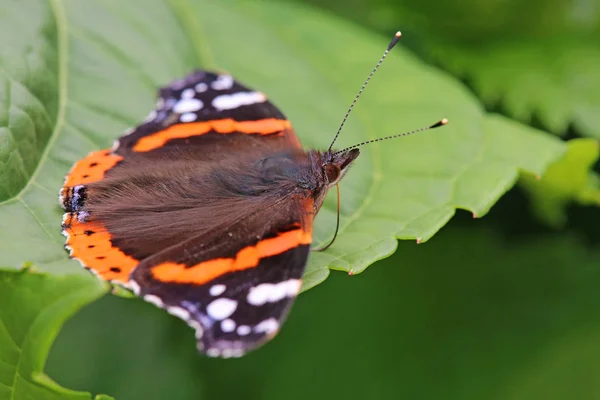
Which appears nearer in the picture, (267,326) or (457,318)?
(267,326)

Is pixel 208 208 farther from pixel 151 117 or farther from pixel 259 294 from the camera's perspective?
pixel 151 117

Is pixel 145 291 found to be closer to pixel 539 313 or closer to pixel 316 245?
pixel 316 245

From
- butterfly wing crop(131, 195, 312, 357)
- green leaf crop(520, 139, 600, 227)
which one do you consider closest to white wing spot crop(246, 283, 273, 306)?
butterfly wing crop(131, 195, 312, 357)

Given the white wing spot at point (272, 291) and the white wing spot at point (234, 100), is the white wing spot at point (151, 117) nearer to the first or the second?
the white wing spot at point (234, 100)

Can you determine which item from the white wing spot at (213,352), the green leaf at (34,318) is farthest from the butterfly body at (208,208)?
the green leaf at (34,318)

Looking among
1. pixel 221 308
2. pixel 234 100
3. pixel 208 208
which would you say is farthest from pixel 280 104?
pixel 221 308

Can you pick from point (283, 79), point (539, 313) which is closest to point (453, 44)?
point (283, 79)
